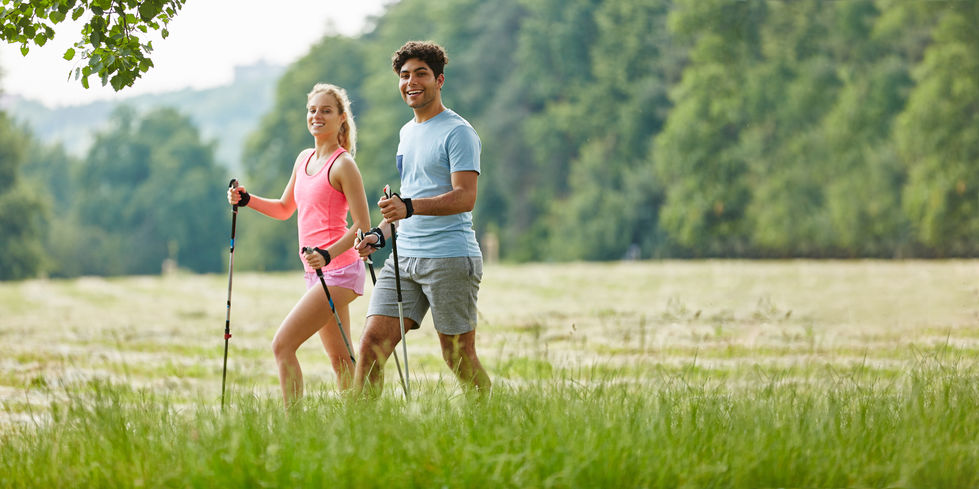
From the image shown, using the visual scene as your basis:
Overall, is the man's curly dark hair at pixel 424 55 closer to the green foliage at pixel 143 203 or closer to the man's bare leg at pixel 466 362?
the man's bare leg at pixel 466 362

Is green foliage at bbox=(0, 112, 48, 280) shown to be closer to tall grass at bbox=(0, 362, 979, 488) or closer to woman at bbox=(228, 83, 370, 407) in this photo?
woman at bbox=(228, 83, 370, 407)

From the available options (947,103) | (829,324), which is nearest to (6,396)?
(829,324)

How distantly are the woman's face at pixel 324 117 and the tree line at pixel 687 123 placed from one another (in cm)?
3800

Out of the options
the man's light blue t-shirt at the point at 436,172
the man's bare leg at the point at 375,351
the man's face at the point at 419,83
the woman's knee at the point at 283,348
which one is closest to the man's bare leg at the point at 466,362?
the man's bare leg at the point at 375,351

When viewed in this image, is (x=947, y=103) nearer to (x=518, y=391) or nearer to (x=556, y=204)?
(x=556, y=204)

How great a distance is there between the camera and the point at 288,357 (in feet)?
21.3

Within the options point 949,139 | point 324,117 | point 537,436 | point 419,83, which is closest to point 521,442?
point 537,436

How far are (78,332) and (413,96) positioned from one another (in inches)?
512

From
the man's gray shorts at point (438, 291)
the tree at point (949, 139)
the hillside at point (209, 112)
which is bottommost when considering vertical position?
the man's gray shorts at point (438, 291)

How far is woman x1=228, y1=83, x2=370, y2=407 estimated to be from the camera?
21.2ft

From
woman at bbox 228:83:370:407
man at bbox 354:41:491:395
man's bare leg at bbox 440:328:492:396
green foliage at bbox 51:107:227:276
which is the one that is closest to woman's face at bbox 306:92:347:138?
woman at bbox 228:83:370:407

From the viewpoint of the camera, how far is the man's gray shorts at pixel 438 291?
6227 mm

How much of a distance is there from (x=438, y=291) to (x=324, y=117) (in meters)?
1.29

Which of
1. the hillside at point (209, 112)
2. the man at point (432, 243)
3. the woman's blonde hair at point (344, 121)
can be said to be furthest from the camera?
the hillside at point (209, 112)
